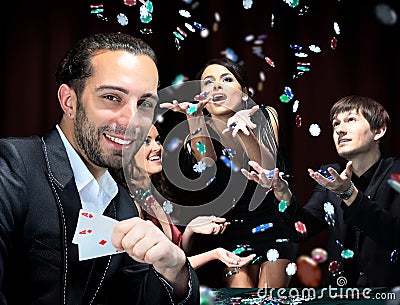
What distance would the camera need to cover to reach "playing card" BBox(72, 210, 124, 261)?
1.16 meters

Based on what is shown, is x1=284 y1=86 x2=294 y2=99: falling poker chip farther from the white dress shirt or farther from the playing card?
the playing card

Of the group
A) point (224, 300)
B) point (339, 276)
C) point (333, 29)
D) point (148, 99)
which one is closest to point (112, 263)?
point (224, 300)

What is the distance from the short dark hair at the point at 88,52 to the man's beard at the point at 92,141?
3.1 inches

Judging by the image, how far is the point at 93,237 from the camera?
3.88 ft

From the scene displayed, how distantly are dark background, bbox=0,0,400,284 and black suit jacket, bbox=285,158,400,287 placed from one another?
0.72 ft

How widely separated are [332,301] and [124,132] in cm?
64

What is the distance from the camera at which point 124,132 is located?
1364 millimetres

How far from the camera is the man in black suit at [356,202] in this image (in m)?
1.94

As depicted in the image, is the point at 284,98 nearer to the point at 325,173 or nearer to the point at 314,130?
the point at 314,130

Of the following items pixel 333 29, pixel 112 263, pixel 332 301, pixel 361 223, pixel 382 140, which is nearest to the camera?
pixel 112 263

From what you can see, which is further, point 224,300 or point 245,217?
point 245,217

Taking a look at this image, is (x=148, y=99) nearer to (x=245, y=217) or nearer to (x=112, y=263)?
(x=112, y=263)

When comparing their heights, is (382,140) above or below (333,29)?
below

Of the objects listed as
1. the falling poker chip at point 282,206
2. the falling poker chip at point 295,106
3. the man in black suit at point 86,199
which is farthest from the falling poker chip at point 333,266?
the man in black suit at point 86,199
